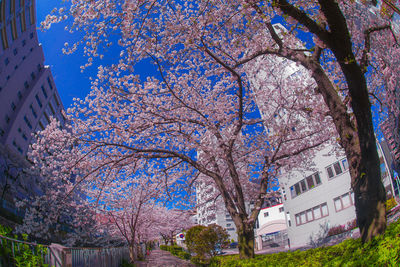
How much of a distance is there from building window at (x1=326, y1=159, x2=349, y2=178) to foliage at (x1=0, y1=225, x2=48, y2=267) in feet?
67.7

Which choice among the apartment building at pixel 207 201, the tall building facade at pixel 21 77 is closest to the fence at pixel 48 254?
the apartment building at pixel 207 201

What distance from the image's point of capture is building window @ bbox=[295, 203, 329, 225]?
2169cm

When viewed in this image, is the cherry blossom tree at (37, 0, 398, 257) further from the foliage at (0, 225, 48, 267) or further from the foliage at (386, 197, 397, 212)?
the foliage at (386, 197, 397, 212)

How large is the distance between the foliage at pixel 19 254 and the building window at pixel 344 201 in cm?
1999

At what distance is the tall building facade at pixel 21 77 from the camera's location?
A: 2645 centimetres

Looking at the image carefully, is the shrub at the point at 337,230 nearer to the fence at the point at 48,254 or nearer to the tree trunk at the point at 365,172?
the fence at the point at 48,254

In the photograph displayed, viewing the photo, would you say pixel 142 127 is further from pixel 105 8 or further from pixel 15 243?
pixel 15 243

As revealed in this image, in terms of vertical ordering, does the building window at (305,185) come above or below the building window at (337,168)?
below

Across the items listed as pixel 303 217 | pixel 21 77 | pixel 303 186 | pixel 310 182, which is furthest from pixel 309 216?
pixel 21 77

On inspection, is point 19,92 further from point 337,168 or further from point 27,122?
point 337,168

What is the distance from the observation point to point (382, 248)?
9.73 feet

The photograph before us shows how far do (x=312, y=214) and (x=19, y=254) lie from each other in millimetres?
A: 23226

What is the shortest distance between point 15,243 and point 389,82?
9.73 m

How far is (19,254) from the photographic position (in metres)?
4.60
